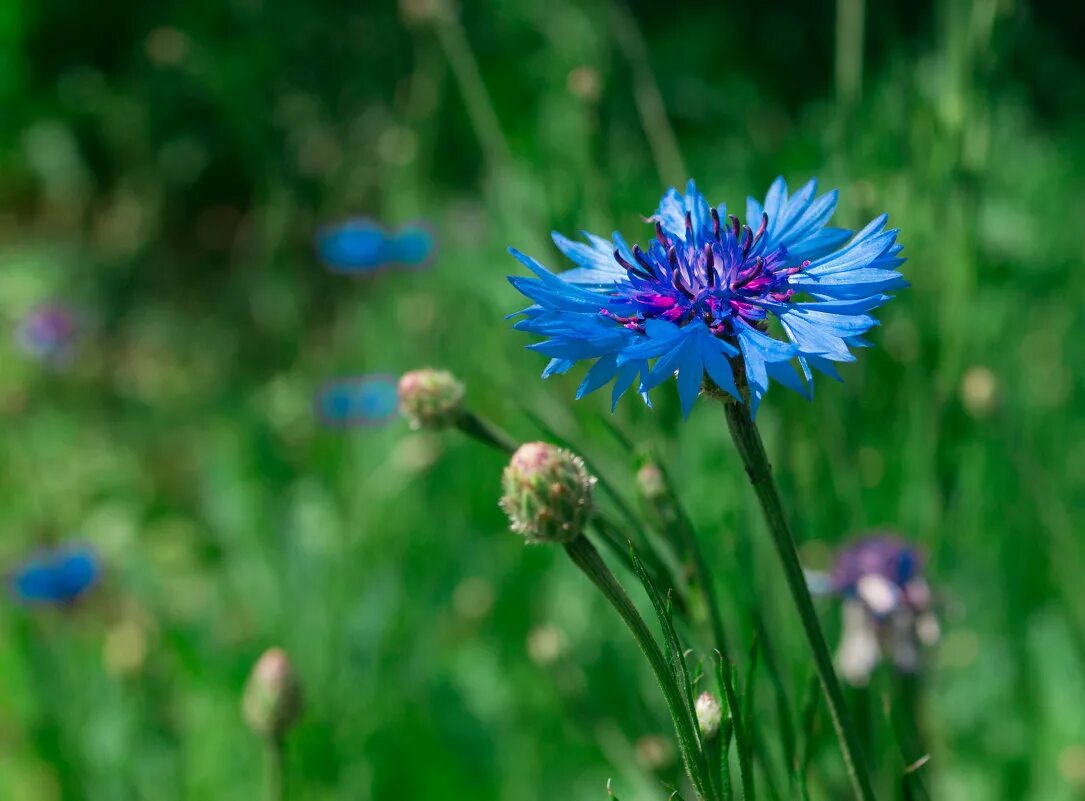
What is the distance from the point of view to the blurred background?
0.98 meters

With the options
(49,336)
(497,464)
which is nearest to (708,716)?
(497,464)

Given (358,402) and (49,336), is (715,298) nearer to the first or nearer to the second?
(358,402)

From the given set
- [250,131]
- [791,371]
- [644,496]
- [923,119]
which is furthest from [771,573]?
[250,131]

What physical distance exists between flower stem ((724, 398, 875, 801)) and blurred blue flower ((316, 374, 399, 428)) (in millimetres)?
1241

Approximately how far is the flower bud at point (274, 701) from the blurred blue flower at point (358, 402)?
3.07ft

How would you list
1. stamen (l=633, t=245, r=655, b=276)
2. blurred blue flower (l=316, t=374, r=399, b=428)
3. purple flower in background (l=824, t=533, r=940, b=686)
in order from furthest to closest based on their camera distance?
blurred blue flower (l=316, t=374, r=399, b=428), purple flower in background (l=824, t=533, r=940, b=686), stamen (l=633, t=245, r=655, b=276)

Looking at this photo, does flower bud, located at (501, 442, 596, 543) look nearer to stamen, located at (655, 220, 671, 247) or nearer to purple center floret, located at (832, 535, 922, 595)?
stamen, located at (655, 220, 671, 247)

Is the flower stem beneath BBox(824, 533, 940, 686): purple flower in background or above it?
beneath

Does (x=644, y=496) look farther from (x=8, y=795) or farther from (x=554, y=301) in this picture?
(x=8, y=795)

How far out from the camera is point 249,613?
1570 millimetres

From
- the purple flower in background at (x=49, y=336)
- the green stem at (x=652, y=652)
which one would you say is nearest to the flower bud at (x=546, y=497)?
the green stem at (x=652, y=652)

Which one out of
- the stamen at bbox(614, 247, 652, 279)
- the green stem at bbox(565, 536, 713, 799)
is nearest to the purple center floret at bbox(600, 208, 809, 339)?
the stamen at bbox(614, 247, 652, 279)

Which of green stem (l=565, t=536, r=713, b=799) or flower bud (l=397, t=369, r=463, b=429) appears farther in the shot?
flower bud (l=397, t=369, r=463, b=429)

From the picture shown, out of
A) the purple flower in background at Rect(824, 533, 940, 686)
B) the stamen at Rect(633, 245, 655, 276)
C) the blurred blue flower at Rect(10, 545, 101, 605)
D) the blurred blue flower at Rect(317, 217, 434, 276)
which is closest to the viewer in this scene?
the stamen at Rect(633, 245, 655, 276)
